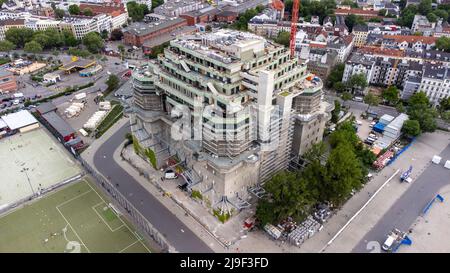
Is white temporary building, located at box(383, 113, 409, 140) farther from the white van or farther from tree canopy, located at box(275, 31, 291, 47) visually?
tree canopy, located at box(275, 31, 291, 47)

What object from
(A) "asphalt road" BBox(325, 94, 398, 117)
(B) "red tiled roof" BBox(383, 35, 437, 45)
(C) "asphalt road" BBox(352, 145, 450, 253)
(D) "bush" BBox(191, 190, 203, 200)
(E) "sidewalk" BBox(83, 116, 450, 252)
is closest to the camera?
(E) "sidewalk" BBox(83, 116, 450, 252)

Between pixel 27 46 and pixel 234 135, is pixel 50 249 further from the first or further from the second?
pixel 27 46

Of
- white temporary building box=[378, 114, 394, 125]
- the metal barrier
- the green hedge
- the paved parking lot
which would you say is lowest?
the paved parking lot

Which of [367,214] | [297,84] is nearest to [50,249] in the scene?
[297,84]

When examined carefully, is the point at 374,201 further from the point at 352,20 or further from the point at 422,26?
the point at 352,20

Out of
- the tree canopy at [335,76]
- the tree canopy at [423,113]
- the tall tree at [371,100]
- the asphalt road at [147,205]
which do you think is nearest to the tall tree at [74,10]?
the asphalt road at [147,205]

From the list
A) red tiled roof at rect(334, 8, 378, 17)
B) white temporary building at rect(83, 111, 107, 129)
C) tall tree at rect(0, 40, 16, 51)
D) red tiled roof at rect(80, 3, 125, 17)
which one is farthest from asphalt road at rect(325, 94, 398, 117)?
tall tree at rect(0, 40, 16, 51)
